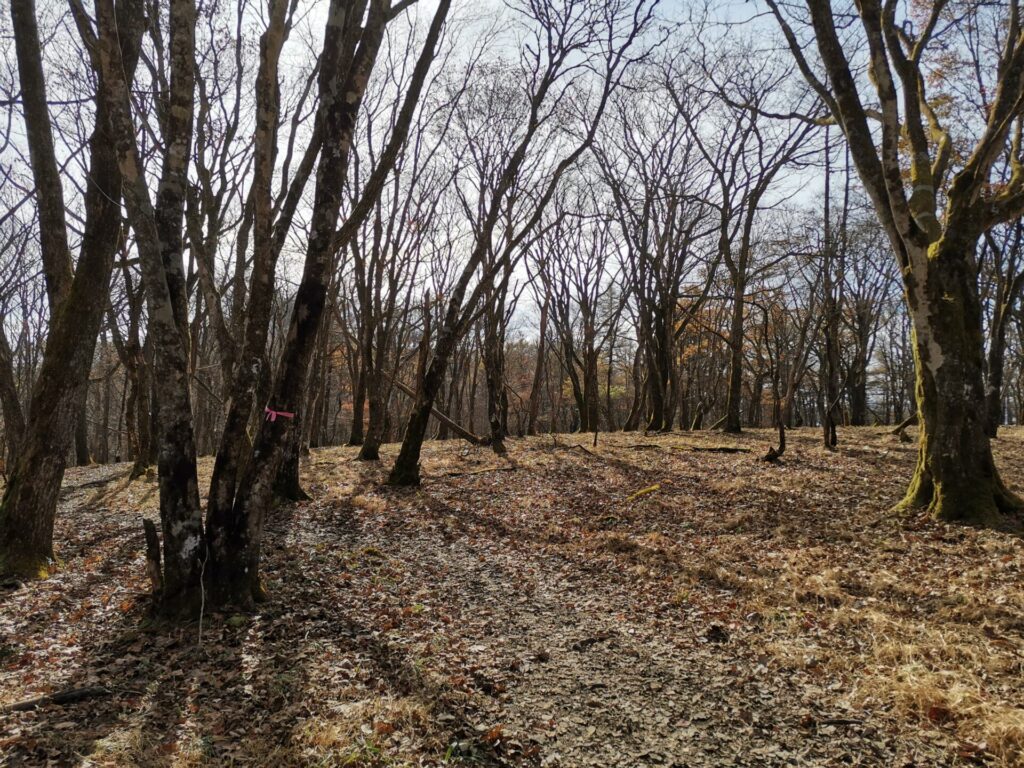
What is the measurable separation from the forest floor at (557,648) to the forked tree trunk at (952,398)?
521 millimetres

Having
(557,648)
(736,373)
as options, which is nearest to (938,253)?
(557,648)

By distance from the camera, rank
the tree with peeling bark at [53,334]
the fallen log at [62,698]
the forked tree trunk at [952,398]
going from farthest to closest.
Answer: the forked tree trunk at [952,398]
the tree with peeling bark at [53,334]
the fallen log at [62,698]

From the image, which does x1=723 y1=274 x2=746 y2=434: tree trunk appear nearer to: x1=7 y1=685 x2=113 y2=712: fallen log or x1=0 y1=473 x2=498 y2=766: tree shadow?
x1=0 y1=473 x2=498 y2=766: tree shadow

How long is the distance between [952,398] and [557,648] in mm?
5718

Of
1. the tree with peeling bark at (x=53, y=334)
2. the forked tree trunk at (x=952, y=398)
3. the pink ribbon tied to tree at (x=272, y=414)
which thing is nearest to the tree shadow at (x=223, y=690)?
the tree with peeling bark at (x=53, y=334)

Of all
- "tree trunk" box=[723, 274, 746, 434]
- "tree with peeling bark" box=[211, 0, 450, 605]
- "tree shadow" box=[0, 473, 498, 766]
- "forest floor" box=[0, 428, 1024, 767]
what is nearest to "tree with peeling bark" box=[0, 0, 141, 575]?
"forest floor" box=[0, 428, 1024, 767]

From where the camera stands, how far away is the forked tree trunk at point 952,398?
657cm

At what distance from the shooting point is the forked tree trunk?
6570 millimetres

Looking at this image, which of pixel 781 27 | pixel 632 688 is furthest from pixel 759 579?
pixel 781 27

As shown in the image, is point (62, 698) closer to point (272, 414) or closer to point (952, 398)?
point (272, 414)

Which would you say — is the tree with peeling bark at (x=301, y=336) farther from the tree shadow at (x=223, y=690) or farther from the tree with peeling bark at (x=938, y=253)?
the tree with peeling bark at (x=938, y=253)

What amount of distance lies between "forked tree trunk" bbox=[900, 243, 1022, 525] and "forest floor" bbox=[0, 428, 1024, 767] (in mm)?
521

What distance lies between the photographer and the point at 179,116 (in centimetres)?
473

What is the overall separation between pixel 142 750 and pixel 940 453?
26.7 feet
